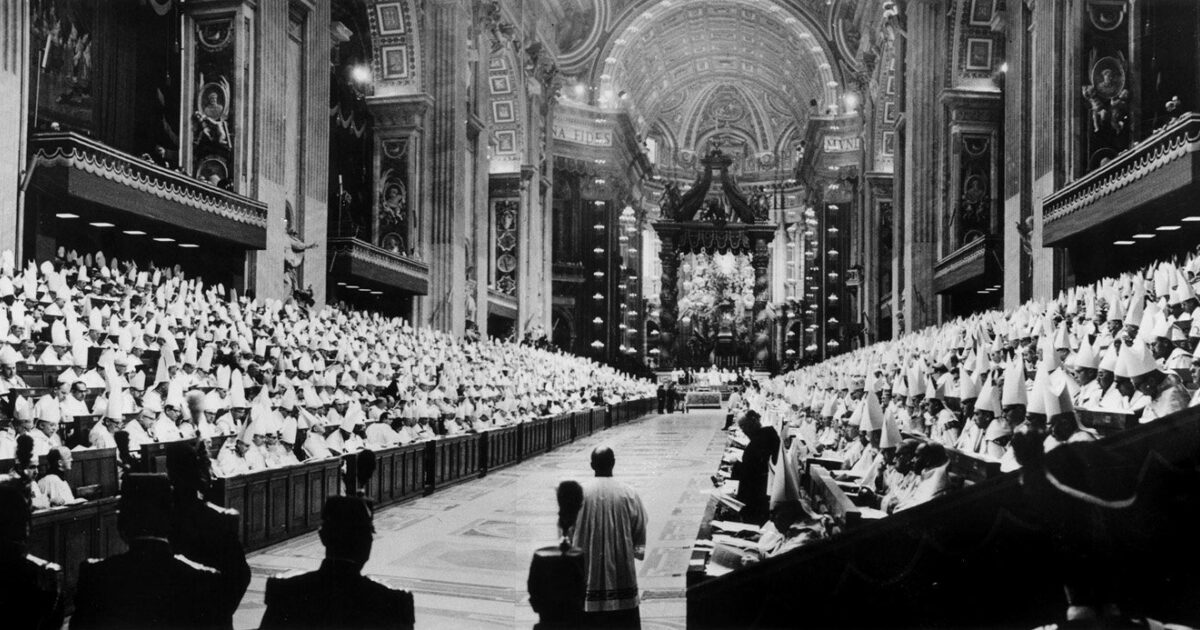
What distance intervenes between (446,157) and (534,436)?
12.1 m

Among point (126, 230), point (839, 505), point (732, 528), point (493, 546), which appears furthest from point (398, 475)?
point (839, 505)

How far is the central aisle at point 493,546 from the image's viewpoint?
7418mm

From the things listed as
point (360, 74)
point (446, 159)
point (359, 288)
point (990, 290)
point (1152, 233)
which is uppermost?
point (360, 74)

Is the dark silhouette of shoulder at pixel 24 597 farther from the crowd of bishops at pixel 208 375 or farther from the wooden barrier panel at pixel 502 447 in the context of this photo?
the wooden barrier panel at pixel 502 447

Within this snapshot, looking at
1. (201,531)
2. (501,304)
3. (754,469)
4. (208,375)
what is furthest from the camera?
(501,304)

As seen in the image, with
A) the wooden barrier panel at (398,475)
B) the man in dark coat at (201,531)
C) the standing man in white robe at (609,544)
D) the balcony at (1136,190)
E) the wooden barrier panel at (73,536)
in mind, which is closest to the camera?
the man in dark coat at (201,531)

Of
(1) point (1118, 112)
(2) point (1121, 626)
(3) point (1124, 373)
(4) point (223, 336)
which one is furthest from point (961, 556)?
(1) point (1118, 112)

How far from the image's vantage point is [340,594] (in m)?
3.06

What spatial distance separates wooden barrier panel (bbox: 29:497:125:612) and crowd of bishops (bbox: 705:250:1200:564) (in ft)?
14.8

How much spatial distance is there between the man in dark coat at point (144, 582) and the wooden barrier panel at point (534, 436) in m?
15.8

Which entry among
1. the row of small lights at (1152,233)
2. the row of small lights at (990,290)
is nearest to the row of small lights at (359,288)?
the row of small lights at (990,290)

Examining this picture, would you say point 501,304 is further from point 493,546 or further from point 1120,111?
point 493,546

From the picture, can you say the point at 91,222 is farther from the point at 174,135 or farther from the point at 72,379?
the point at 72,379

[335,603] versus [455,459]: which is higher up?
[335,603]
